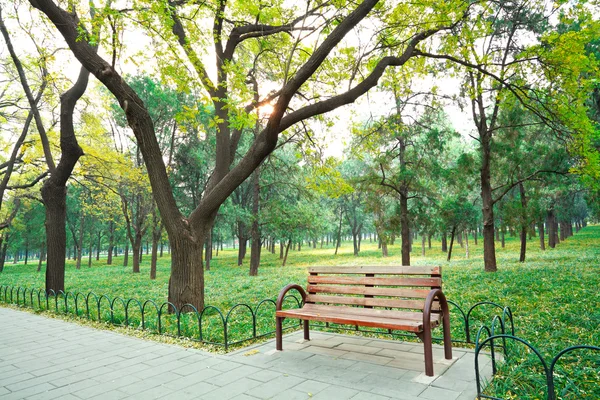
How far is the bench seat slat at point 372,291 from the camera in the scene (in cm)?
453

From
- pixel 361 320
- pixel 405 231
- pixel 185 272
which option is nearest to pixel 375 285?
pixel 361 320

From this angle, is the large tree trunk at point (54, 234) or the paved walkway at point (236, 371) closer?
the paved walkway at point (236, 371)

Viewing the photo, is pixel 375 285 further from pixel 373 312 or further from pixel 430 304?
pixel 430 304

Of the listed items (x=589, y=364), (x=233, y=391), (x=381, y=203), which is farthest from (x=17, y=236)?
(x=589, y=364)

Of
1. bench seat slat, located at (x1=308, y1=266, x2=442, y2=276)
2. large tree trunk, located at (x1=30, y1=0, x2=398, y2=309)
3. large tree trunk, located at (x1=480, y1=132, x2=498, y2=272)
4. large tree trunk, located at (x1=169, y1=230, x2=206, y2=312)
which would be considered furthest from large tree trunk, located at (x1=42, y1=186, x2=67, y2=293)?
large tree trunk, located at (x1=480, y1=132, x2=498, y2=272)

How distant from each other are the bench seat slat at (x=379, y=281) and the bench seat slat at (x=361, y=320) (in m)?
0.41

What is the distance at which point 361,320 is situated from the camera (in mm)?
4254

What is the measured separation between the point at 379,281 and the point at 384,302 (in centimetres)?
32

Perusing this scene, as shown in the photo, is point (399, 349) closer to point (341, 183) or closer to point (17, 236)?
point (341, 183)

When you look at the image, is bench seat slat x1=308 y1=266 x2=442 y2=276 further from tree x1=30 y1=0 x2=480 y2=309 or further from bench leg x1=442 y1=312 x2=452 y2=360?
tree x1=30 y1=0 x2=480 y2=309

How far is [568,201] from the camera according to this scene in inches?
960

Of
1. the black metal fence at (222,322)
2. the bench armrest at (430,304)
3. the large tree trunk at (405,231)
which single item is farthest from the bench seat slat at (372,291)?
the large tree trunk at (405,231)

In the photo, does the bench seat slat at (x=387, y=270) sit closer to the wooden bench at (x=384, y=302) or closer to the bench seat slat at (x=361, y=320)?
the wooden bench at (x=384, y=302)

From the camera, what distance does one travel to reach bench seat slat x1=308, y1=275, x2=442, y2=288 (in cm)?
447
